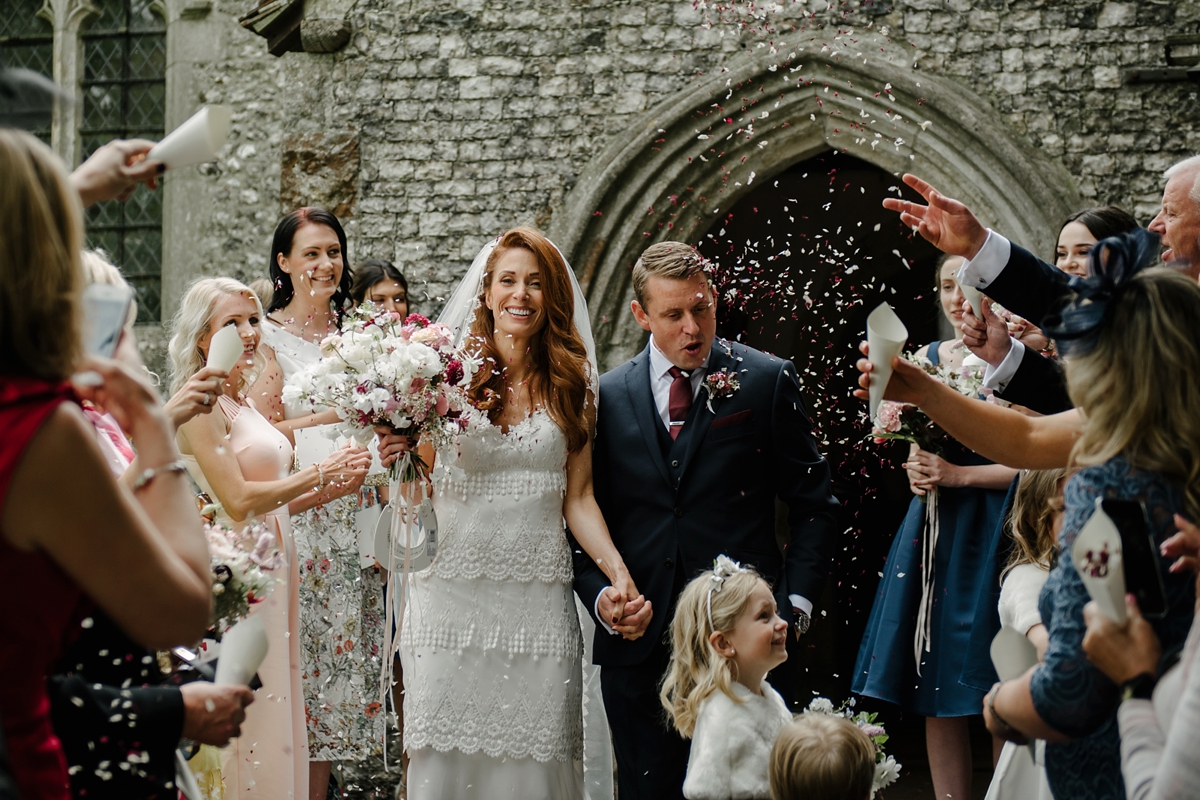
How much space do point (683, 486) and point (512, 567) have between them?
62cm

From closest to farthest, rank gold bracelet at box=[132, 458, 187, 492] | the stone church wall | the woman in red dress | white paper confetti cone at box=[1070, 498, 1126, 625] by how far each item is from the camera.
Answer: the woman in red dress < white paper confetti cone at box=[1070, 498, 1126, 625] < gold bracelet at box=[132, 458, 187, 492] < the stone church wall

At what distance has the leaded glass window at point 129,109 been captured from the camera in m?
9.16

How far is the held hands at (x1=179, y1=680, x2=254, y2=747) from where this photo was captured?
2082 mm

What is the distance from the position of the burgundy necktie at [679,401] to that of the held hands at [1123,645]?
2.08 m

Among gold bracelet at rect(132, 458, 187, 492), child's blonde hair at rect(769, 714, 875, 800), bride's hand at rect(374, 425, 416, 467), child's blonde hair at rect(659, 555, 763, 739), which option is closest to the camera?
gold bracelet at rect(132, 458, 187, 492)

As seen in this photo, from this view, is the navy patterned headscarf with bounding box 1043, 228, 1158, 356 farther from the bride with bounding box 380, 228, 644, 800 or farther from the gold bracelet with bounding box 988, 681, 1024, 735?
the bride with bounding box 380, 228, 644, 800

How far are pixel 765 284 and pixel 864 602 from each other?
107 inches

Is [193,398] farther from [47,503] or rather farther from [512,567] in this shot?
[47,503]

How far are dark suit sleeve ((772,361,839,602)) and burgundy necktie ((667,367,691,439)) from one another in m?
0.29

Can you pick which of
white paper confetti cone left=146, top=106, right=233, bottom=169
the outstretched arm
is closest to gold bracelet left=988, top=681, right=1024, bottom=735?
the outstretched arm

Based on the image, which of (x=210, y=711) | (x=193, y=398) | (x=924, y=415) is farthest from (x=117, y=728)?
(x=924, y=415)

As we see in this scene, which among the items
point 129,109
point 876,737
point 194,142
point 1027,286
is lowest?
point 876,737

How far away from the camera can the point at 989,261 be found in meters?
2.84

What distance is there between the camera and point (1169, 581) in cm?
191
